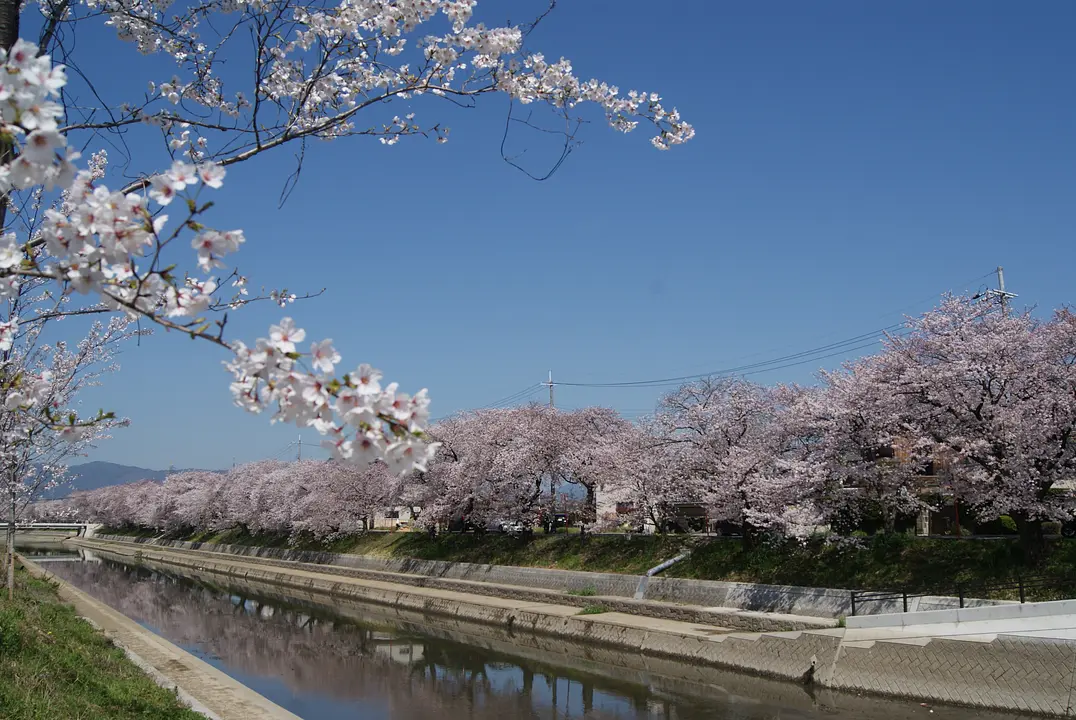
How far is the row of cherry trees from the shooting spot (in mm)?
15992

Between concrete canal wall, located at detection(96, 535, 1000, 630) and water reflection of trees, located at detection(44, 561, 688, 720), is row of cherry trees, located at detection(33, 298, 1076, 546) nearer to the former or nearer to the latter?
concrete canal wall, located at detection(96, 535, 1000, 630)

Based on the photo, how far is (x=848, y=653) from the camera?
582 inches

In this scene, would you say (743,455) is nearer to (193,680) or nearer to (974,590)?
(974,590)

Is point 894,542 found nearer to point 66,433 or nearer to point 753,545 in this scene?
point 753,545

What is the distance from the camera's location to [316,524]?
41781 millimetres

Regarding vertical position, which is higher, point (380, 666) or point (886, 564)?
point (886, 564)

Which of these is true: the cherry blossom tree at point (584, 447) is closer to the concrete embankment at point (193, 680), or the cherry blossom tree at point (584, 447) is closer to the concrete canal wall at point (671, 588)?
the concrete canal wall at point (671, 588)

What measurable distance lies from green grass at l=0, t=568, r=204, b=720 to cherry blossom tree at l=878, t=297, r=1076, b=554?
14.9 meters

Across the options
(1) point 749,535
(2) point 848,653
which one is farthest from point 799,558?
(2) point 848,653

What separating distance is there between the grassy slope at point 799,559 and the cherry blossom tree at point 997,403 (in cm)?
87

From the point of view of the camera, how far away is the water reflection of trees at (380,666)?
15.8m

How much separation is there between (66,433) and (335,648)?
20523 mm

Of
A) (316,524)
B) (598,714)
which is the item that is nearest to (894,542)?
(598,714)

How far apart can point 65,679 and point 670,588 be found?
16592mm
